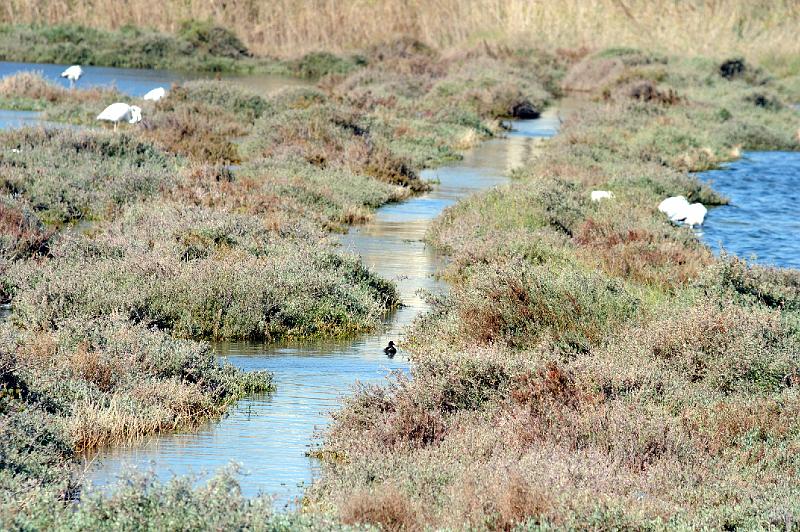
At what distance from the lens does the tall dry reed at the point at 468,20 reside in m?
63.2

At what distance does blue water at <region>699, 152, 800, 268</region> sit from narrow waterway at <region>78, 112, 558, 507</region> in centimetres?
414

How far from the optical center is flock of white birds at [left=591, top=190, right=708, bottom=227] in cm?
1950

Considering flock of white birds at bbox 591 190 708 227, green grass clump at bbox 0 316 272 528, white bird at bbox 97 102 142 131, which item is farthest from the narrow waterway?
white bird at bbox 97 102 142 131

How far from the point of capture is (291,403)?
30.4 ft

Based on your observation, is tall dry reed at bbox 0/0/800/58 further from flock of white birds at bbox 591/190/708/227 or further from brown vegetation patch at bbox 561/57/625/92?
flock of white birds at bbox 591/190/708/227

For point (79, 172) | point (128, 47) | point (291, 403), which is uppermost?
point (291, 403)

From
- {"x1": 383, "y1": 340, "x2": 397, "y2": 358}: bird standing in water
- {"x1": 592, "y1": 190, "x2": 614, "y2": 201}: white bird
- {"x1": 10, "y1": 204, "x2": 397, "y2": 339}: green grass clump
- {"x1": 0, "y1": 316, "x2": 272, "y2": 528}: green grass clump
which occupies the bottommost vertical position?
{"x1": 592, "y1": 190, "x2": 614, "y2": 201}: white bird

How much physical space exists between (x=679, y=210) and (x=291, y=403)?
1188cm

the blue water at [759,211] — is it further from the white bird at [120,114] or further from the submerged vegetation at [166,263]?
the white bird at [120,114]

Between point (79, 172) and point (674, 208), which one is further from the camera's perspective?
point (674, 208)

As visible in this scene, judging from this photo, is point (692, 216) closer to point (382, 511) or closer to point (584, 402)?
point (584, 402)

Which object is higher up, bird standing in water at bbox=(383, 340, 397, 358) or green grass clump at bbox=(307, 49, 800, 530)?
green grass clump at bbox=(307, 49, 800, 530)

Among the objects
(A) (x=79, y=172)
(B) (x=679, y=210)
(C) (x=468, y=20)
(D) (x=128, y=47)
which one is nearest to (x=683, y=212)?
(B) (x=679, y=210)

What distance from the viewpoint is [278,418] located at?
8.84m
